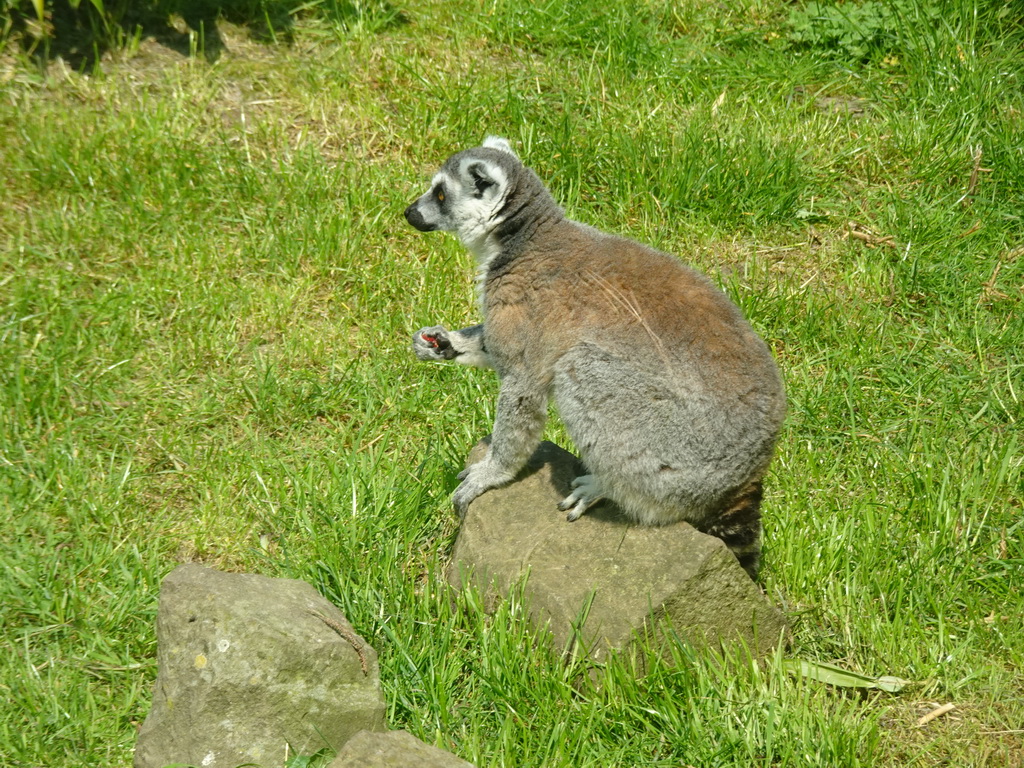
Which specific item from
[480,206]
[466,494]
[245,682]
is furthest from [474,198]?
[245,682]

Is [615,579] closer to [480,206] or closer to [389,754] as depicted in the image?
[389,754]

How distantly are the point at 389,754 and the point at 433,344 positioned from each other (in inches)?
73.6

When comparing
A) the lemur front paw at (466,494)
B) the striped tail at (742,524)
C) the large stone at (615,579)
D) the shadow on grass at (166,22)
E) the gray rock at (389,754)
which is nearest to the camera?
the gray rock at (389,754)

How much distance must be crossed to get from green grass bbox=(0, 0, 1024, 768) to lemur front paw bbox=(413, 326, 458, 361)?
0.52m

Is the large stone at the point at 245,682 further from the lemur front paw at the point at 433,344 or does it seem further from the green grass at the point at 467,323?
the lemur front paw at the point at 433,344

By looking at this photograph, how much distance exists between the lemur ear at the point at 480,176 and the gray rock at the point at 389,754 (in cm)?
220

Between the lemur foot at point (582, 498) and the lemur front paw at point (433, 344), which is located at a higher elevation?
the lemur front paw at point (433, 344)

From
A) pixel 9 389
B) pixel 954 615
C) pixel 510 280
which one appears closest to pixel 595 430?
pixel 510 280

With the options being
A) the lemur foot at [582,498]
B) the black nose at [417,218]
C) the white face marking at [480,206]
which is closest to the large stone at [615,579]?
the lemur foot at [582,498]

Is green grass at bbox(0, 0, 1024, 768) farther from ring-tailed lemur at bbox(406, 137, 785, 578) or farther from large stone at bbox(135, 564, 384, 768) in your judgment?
ring-tailed lemur at bbox(406, 137, 785, 578)

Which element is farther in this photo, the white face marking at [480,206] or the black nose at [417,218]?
the black nose at [417,218]

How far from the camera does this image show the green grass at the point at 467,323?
11.5 ft

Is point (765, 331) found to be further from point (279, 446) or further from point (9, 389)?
point (9, 389)

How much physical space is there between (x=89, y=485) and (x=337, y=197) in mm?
2323
